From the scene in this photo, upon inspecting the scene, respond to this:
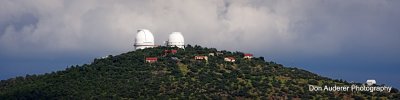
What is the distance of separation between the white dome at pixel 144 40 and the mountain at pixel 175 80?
3.56m

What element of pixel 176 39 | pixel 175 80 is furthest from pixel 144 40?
pixel 175 80

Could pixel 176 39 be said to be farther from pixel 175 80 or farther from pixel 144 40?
pixel 175 80

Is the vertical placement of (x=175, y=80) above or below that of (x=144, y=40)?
below

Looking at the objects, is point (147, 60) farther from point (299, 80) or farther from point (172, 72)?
point (299, 80)

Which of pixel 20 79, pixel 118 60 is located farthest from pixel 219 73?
pixel 20 79

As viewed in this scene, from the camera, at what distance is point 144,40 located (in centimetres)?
17988

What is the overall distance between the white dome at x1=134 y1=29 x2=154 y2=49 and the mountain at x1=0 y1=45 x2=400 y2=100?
356 cm

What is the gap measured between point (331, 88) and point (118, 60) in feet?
127

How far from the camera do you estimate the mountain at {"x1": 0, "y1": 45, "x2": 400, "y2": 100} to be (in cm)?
14788

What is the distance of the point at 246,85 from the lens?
154m

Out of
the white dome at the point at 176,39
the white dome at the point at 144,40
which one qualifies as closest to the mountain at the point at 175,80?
the white dome at the point at 144,40

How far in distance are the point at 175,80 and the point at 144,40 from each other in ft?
92.7

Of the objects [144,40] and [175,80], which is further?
[144,40]

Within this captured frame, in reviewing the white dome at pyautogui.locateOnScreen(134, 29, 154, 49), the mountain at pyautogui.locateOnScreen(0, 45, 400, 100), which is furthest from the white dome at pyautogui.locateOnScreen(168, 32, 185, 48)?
the mountain at pyautogui.locateOnScreen(0, 45, 400, 100)
